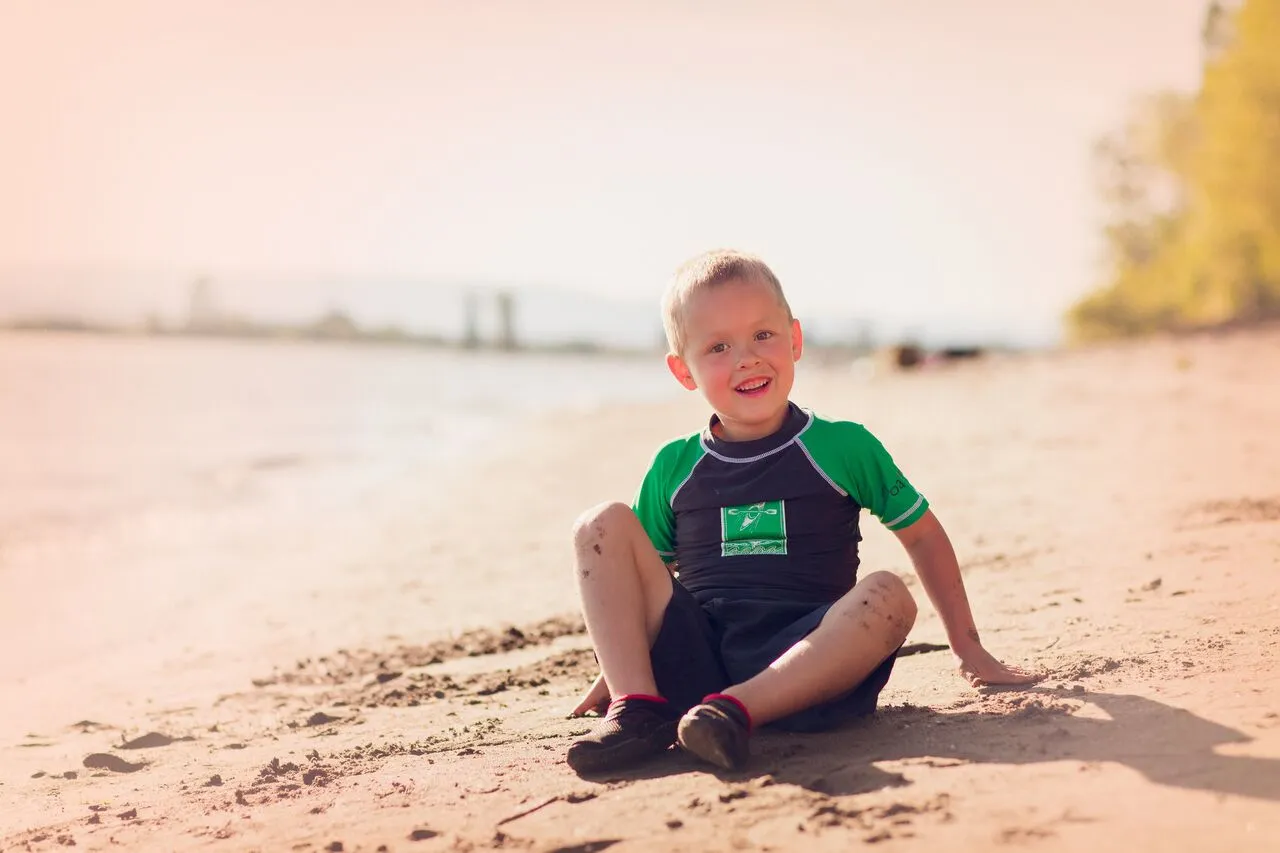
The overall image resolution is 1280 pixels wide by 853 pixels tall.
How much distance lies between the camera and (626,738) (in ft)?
8.23

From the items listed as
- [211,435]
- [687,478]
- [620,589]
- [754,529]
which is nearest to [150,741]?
[620,589]

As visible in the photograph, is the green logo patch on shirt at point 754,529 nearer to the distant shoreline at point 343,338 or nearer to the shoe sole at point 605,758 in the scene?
the shoe sole at point 605,758

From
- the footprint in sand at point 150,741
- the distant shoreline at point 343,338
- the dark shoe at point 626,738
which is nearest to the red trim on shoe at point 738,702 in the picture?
the dark shoe at point 626,738

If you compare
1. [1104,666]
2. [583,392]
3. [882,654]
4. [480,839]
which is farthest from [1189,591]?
[583,392]

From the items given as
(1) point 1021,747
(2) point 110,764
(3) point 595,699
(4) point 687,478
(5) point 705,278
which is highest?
(5) point 705,278

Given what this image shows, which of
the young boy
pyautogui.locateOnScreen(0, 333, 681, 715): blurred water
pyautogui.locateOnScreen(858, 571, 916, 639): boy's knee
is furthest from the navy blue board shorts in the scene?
pyautogui.locateOnScreen(0, 333, 681, 715): blurred water

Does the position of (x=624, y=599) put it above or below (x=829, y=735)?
above

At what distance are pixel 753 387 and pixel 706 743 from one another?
0.91 m

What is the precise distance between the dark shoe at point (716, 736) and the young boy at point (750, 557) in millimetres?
146

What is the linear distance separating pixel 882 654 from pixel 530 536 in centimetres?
466

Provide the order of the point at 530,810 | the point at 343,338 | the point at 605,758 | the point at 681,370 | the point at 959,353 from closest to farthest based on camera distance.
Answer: the point at 530,810, the point at 605,758, the point at 681,370, the point at 959,353, the point at 343,338

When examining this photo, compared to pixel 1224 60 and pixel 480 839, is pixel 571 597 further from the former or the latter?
pixel 1224 60

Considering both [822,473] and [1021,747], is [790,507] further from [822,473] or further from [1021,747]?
[1021,747]

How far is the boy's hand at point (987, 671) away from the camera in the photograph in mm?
2855
